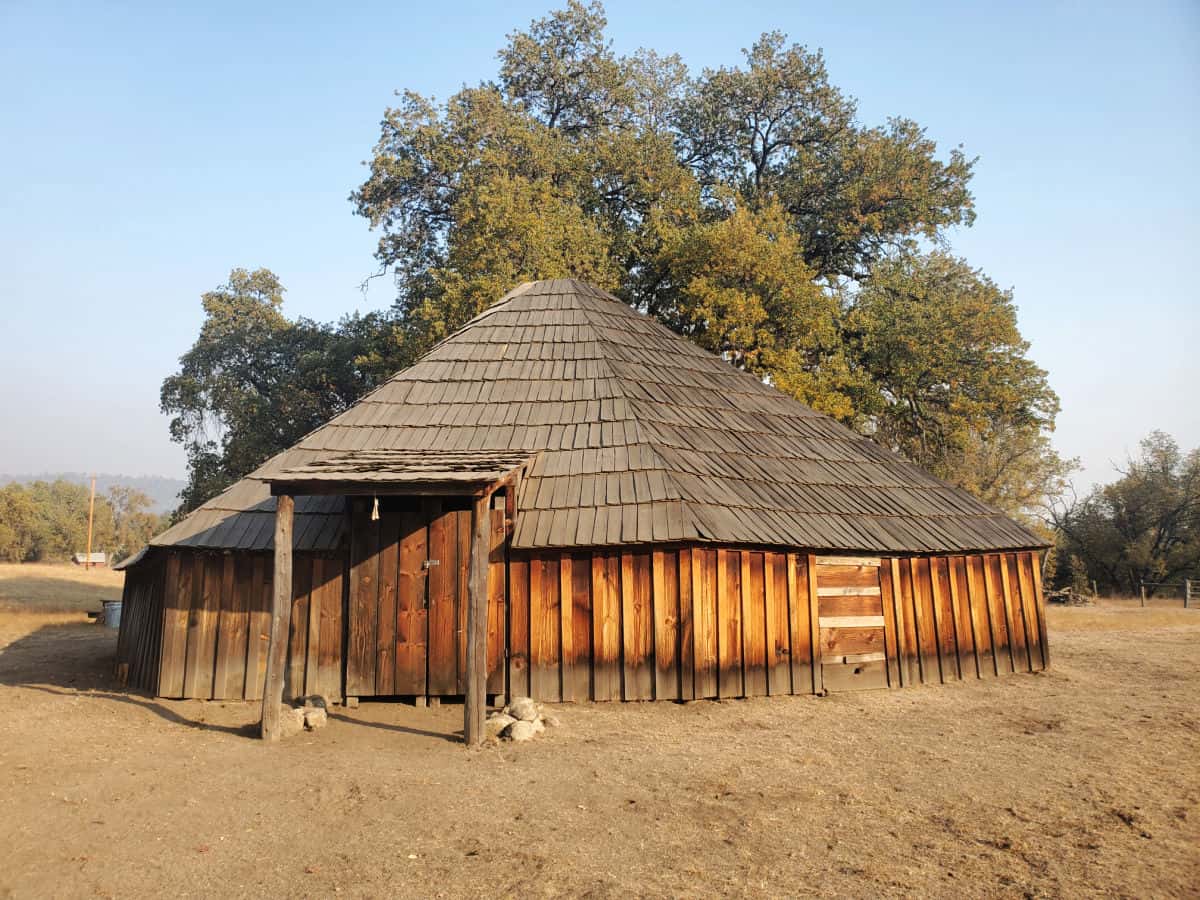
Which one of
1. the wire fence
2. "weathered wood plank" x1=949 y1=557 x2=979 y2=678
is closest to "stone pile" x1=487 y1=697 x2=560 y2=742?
"weathered wood plank" x1=949 y1=557 x2=979 y2=678

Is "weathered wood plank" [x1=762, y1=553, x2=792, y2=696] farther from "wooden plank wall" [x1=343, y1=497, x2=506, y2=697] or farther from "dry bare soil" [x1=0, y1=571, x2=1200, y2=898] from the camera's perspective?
"wooden plank wall" [x1=343, y1=497, x2=506, y2=697]

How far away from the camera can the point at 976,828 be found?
6.82 metres

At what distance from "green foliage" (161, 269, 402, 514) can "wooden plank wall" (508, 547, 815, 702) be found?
1870 cm

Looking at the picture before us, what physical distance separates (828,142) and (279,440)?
77.2ft

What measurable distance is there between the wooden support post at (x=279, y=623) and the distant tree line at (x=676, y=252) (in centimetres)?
1393

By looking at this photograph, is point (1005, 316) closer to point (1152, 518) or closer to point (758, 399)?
point (758, 399)

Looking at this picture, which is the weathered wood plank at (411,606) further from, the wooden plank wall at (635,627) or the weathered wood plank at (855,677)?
the weathered wood plank at (855,677)

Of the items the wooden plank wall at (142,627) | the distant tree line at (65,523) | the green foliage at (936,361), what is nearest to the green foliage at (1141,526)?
the green foliage at (936,361)

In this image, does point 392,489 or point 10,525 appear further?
point 10,525

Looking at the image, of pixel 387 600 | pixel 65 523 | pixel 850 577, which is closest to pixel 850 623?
pixel 850 577

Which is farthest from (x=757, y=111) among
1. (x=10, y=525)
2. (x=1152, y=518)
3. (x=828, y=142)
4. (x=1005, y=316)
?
(x=10, y=525)

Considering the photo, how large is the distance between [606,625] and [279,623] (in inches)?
163

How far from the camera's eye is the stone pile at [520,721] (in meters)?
9.66

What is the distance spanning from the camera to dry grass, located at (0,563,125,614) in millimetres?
26250
